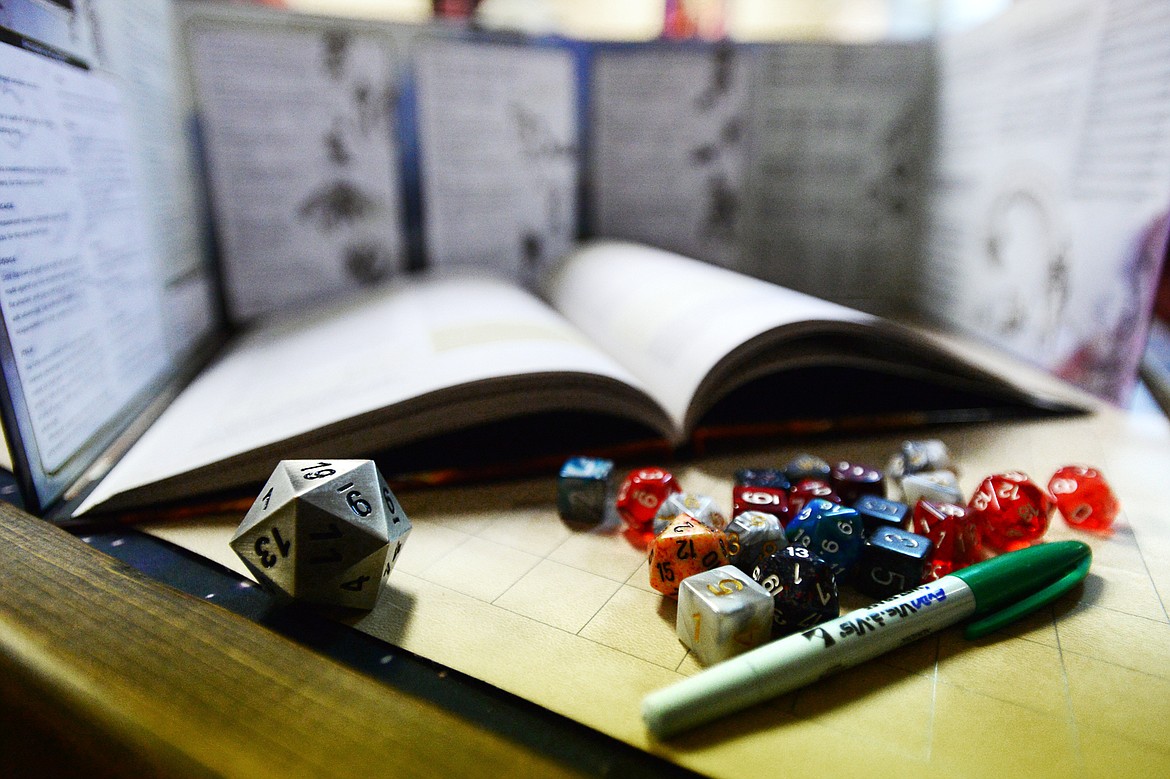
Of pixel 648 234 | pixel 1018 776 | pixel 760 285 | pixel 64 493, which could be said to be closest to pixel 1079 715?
pixel 1018 776

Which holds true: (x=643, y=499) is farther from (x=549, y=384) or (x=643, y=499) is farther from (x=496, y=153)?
(x=496, y=153)

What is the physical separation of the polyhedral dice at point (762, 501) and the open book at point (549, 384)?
139 millimetres

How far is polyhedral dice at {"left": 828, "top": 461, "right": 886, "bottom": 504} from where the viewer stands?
67cm

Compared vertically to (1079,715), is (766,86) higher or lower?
higher

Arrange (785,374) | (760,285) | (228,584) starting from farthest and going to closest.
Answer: (760,285) < (785,374) < (228,584)

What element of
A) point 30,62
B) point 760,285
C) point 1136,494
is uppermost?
point 30,62

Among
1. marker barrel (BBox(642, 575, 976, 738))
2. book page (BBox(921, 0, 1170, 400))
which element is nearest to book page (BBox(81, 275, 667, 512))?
marker barrel (BBox(642, 575, 976, 738))

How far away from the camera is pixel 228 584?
0.53 m

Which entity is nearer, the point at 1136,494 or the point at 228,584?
the point at 228,584

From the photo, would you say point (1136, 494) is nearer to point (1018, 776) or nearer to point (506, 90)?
point (1018, 776)

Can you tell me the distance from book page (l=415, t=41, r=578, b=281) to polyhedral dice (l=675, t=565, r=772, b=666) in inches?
42.7

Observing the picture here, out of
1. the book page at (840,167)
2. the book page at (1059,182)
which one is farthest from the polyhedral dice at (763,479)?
the book page at (840,167)

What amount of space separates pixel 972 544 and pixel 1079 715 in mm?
185

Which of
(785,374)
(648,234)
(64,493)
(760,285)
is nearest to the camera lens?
(64,493)
